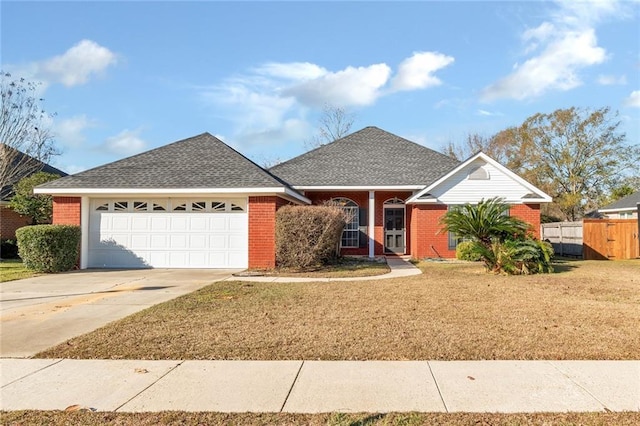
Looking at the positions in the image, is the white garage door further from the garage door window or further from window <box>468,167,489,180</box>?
window <box>468,167,489,180</box>

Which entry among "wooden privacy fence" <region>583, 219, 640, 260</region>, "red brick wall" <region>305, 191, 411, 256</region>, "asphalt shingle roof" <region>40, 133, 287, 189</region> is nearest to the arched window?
"red brick wall" <region>305, 191, 411, 256</region>

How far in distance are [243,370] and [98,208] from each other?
1290cm

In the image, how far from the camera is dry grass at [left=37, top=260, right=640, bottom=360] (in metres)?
5.84

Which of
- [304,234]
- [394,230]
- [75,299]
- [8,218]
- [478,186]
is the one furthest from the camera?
[8,218]

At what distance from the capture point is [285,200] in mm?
16859

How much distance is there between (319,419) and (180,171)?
13.8 metres

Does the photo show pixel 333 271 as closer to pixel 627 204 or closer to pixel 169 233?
pixel 169 233

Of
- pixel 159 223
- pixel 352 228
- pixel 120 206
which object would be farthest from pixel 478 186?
pixel 120 206

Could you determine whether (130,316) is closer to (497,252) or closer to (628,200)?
(497,252)

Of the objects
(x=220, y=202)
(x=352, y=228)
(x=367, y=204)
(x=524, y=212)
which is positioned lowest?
(x=352, y=228)

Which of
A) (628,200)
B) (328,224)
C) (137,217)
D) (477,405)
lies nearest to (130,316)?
(477,405)

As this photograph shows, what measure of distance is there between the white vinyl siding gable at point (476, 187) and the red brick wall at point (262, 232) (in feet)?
24.2

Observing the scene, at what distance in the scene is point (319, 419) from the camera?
3912 millimetres

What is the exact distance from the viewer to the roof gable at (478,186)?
62.4 feet
